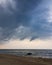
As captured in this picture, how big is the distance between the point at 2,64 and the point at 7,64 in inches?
28.3

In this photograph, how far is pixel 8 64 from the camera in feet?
80.4

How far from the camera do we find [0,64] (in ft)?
80.4

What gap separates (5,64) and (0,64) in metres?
0.74

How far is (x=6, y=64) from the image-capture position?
24.4 m

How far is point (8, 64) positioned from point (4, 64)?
574mm

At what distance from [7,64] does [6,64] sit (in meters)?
0.14

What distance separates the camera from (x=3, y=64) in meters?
24.4

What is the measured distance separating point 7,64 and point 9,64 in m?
0.29

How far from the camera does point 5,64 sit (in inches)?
960

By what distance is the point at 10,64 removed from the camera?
24359 millimetres

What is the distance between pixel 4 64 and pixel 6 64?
29cm

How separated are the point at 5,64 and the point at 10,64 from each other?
708mm

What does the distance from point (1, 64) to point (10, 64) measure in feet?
4.32

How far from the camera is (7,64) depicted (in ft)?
80.3
